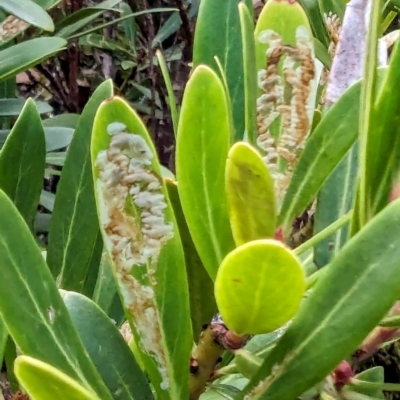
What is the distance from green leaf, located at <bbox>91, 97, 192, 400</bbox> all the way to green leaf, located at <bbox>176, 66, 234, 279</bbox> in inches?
0.5

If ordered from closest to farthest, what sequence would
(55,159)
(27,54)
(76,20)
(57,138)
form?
1. (27,54)
2. (57,138)
3. (55,159)
4. (76,20)

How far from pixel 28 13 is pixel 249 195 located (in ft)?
2.08

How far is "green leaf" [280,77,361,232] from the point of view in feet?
1.16

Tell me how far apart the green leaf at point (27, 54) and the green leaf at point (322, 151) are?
47 cm

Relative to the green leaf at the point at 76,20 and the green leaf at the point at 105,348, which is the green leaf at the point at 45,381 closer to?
the green leaf at the point at 105,348

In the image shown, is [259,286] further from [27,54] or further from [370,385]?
[27,54]

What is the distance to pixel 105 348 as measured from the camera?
0.35m

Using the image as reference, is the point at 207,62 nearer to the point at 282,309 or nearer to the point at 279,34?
the point at 279,34

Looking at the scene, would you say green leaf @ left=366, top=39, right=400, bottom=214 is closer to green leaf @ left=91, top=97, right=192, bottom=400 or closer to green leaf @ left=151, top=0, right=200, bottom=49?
green leaf @ left=91, top=97, right=192, bottom=400

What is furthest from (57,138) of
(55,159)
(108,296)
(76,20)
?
(108,296)

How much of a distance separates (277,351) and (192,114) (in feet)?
0.41

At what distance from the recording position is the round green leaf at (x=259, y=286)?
0.83ft

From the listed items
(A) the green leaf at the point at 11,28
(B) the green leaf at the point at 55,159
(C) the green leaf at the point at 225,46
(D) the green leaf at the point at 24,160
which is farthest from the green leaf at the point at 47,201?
(C) the green leaf at the point at 225,46

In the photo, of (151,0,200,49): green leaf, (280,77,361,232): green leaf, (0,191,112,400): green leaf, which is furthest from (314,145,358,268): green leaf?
(151,0,200,49): green leaf
